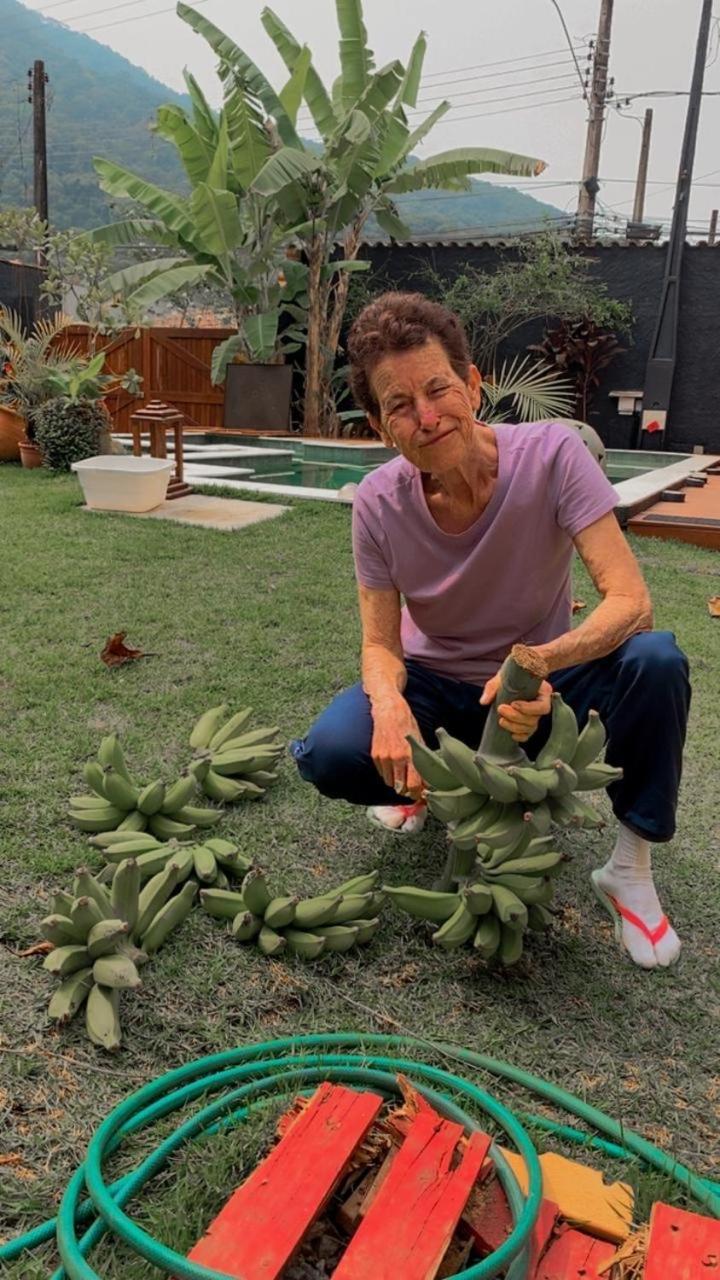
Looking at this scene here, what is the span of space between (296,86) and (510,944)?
11089mm

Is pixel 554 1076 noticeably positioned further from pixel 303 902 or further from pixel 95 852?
pixel 95 852

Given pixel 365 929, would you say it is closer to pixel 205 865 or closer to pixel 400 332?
pixel 205 865

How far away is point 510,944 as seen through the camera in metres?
1.75

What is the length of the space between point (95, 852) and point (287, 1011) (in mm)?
676

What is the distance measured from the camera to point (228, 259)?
11008 mm

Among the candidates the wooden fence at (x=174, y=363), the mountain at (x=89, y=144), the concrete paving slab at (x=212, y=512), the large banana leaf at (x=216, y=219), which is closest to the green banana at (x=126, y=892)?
the concrete paving slab at (x=212, y=512)

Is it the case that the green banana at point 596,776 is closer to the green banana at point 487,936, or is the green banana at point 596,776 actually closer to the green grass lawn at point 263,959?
the green banana at point 487,936

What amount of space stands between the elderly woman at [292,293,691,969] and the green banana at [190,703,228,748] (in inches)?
25.4

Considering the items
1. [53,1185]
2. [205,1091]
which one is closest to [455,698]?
[205,1091]

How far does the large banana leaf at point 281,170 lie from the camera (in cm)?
998

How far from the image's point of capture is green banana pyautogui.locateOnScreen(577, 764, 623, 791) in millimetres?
1652

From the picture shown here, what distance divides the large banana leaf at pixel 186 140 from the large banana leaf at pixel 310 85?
1.36 m

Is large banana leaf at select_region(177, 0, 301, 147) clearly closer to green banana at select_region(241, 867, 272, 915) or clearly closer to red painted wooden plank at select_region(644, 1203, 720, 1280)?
green banana at select_region(241, 867, 272, 915)

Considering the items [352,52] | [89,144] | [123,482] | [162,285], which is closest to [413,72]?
[352,52]
